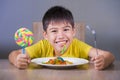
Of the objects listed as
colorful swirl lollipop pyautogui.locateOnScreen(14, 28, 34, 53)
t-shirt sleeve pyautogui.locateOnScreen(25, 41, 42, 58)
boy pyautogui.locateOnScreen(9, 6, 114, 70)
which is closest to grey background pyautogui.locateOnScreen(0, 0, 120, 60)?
boy pyautogui.locateOnScreen(9, 6, 114, 70)

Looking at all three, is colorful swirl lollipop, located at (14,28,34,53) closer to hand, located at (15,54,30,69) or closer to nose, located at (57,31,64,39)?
hand, located at (15,54,30,69)

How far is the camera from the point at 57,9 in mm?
1411

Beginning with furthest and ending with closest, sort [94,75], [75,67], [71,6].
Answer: [71,6], [75,67], [94,75]

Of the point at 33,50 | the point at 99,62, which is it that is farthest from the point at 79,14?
the point at 99,62

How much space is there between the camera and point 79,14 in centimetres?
193

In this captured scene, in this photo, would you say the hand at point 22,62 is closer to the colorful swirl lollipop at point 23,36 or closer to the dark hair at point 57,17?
the colorful swirl lollipop at point 23,36

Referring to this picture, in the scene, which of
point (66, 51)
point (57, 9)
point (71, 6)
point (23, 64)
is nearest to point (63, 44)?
point (66, 51)

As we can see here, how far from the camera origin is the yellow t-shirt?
1321mm

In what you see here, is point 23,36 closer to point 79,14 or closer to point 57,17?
point 57,17

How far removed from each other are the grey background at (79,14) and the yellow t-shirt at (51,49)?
20.5 inches

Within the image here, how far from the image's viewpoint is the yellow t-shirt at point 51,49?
132 centimetres

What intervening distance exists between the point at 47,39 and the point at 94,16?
2.11 feet

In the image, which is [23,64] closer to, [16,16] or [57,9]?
[57,9]

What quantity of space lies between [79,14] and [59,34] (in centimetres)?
66
